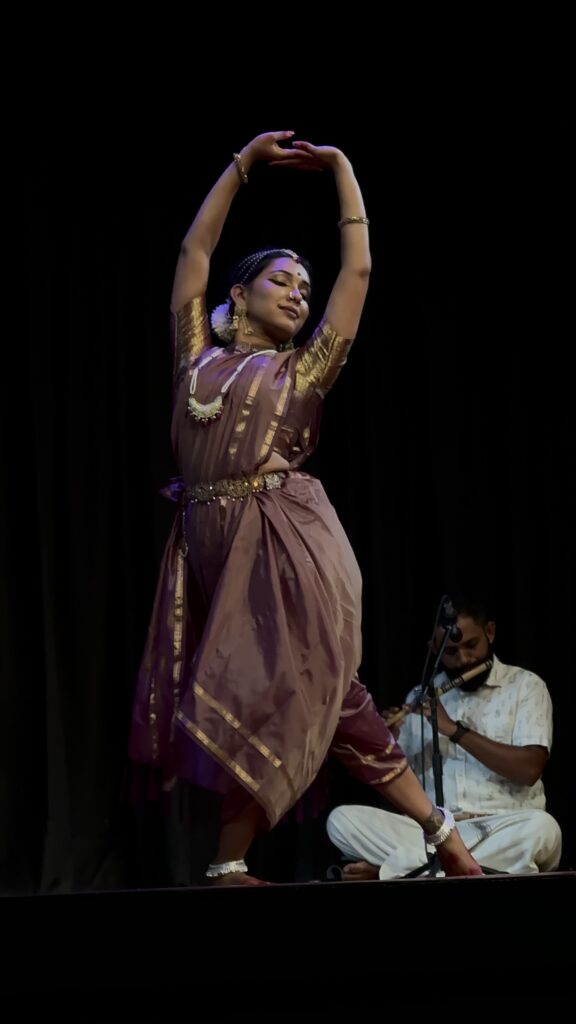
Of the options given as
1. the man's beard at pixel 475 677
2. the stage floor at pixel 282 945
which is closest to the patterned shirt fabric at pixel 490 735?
the man's beard at pixel 475 677

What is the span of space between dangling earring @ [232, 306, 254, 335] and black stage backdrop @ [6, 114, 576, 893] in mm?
1120

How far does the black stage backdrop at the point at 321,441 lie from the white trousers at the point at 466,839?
0.82 ft

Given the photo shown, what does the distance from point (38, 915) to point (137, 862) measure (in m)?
2.27

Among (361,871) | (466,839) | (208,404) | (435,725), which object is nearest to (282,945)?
(208,404)

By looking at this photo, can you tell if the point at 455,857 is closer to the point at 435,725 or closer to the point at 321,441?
the point at 435,725

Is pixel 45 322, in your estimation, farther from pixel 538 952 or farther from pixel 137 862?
pixel 538 952

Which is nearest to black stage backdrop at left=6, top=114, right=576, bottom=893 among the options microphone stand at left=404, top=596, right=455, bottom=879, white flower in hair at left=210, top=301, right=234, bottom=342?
microphone stand at left=404, top=596, right=455, bottom=879

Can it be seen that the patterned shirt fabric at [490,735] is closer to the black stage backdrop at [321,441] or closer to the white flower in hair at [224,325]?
the black stage backdrop at [321,441]

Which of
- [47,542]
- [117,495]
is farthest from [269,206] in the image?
[47,542]

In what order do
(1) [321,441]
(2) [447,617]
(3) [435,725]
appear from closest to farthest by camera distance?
(3) [435,725], (2) [447,617], (1) [321,441]

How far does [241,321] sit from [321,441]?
4.70 ft

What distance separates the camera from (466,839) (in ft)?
10.9

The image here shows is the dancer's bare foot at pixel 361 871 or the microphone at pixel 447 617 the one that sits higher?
the microphone at pixel 447 617

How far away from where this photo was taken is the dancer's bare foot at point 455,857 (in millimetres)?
2330
